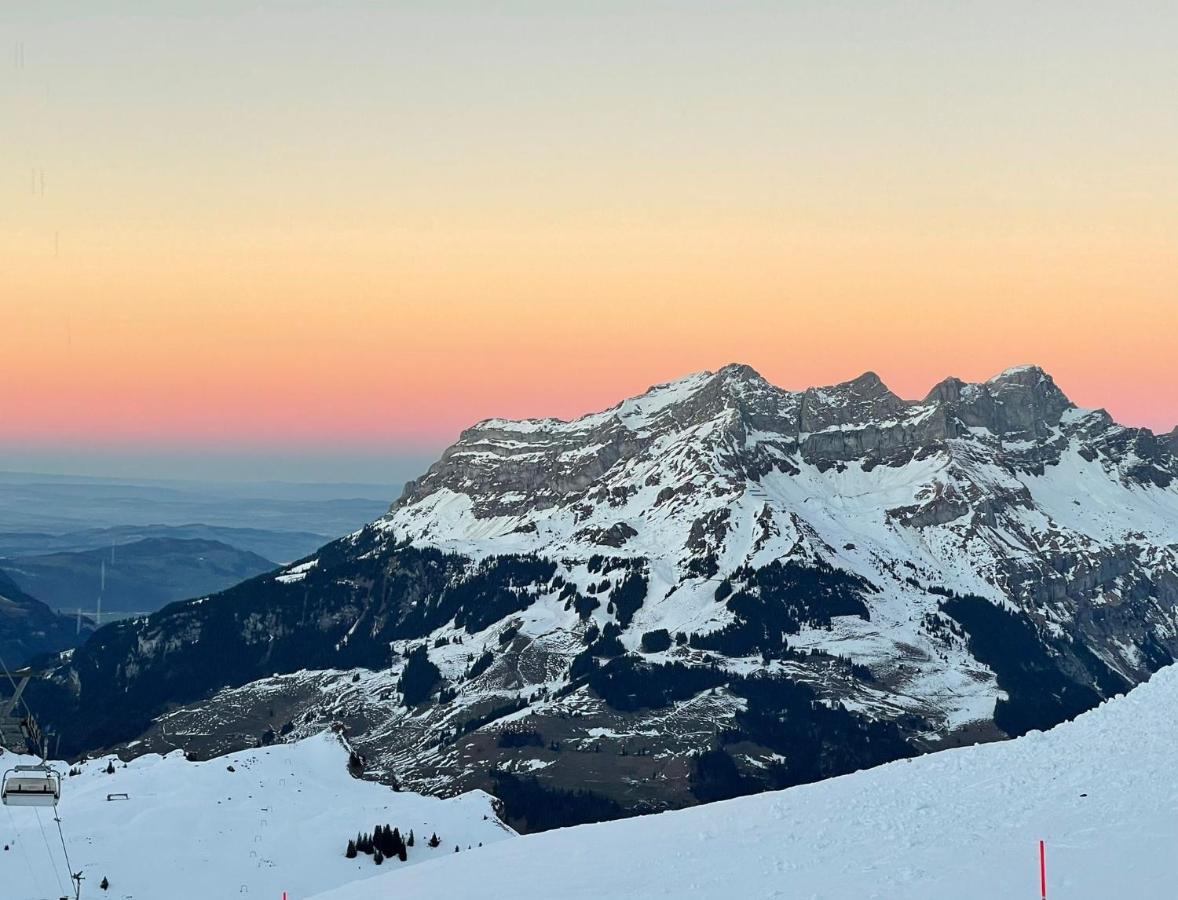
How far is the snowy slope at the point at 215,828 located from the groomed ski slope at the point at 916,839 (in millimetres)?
45324

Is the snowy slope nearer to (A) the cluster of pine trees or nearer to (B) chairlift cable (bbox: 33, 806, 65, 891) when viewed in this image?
(B) chairlift cable (bbox: 33, 806, 65, 891)

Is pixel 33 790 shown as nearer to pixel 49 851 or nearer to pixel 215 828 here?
pixel 49 851

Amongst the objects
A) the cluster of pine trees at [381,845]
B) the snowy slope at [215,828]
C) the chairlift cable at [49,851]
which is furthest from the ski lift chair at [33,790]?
the cluster of pine trees at [381,845]

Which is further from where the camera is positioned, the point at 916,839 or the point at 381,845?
the point at 381,845

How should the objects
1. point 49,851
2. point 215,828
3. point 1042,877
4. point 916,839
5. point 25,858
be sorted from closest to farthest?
1. point 1042,877
2. point 916,839
3. point 25,858
4. point 49,851
5. point 215,828

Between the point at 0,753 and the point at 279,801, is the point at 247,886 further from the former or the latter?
the point at 0,753

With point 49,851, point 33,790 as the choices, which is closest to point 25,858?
→ point 49,851

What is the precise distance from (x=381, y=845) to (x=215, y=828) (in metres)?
14.4

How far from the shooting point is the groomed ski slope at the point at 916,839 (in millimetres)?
41719

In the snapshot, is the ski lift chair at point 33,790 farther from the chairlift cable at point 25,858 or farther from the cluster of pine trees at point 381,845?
the cluster of pine trees at point 381,845

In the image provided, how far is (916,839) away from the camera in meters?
46.5

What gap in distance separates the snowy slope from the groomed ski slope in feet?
149

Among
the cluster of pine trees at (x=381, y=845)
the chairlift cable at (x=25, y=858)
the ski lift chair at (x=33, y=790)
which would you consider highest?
the ski lift chair at (x=33, y=790)

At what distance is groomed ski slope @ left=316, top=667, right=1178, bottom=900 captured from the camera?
41719 mm
